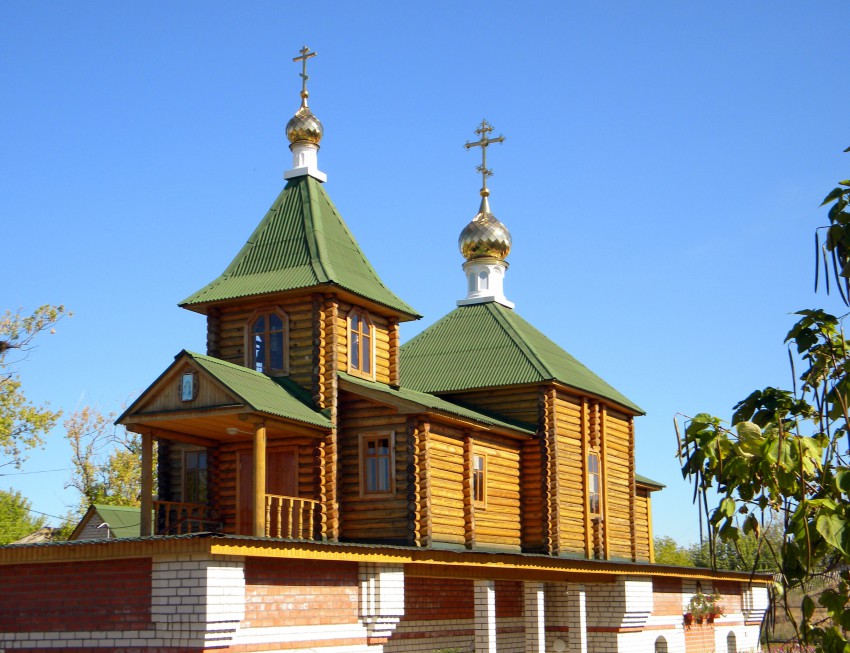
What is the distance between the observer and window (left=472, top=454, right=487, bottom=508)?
21.5m

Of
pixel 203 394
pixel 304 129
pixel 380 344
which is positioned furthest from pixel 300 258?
pixel 203 394

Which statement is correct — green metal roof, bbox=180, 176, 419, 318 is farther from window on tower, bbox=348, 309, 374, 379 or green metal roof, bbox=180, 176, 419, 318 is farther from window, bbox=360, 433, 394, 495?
window, bbox=360, 433, 394, 495

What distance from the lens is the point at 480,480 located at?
21.8 meters

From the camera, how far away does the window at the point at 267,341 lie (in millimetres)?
20375

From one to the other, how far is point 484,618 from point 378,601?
336cm

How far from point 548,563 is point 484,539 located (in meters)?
1.63

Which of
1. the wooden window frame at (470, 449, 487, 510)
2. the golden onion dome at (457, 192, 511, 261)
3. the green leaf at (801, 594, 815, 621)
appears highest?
the golden onion dome at (457, 192, 511, 261)

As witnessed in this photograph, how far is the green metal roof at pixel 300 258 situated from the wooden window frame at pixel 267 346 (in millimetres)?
496

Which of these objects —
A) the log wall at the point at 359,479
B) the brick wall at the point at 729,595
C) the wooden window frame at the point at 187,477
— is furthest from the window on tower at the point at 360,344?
the brick wall at the point at 729,595

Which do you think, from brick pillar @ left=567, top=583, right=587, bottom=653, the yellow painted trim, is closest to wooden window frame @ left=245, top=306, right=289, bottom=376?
the yellow painted trim

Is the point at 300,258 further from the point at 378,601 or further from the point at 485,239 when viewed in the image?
the point at 485,239

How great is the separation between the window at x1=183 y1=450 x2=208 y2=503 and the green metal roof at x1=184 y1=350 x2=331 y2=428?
2166 mm

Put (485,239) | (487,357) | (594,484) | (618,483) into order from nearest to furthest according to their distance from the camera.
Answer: (487,357)
(594,484)
(618,483)
(485,239)

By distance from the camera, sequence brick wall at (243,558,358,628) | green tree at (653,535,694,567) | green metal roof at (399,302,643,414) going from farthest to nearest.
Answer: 1. green tree at (653,535,694,567)
2. green metal roof at (399,302,643,414)
3. brick wall at (243,558,358,628)
